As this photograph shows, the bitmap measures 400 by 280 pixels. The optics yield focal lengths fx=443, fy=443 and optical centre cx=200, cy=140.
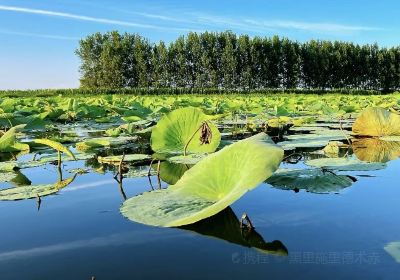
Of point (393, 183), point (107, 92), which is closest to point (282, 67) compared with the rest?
point (107, 92)

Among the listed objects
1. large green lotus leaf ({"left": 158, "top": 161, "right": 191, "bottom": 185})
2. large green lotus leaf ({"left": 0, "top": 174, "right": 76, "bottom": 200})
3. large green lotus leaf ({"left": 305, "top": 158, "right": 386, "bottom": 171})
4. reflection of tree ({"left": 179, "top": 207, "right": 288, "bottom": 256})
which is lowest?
large green lotus leaf ({"left": 158, "top": 161, "right": 191, "bottom": 185})

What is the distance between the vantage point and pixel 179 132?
5.41 feet

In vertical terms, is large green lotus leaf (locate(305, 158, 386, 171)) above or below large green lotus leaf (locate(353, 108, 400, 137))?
below

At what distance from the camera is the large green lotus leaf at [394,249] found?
0.63 metres

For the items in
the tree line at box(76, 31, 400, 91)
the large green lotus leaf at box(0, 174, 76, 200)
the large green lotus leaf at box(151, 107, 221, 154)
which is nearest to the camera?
the large green lotus leaf at box(0, 174, 76, 200)

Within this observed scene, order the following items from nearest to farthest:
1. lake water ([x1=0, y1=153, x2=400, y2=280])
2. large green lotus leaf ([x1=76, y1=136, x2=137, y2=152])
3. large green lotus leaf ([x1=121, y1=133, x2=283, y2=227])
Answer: lake water ([x1=0, y1=153, x2=400, y2=280]), large green lotus leaf ([x1=121, y1=133, x2=283, y2=227]), large green lotus leaf ([x1=76, y1=136, x2=137, y2=152])

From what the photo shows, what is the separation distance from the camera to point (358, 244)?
70 cm

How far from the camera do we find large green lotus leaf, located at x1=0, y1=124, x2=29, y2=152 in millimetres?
1662

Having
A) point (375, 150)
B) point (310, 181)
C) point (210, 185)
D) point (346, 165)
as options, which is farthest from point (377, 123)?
point (210, 185)

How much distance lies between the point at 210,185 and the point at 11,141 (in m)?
1.20

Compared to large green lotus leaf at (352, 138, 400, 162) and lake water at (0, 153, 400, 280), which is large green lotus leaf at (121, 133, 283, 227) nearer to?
lake water at (0, 153, 400, 280)

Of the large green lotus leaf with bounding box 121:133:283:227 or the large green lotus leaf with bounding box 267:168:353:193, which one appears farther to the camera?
the large green lotus leaf with bounding box 267:168:353:193

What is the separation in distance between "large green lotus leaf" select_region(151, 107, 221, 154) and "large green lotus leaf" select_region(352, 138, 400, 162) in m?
0.59

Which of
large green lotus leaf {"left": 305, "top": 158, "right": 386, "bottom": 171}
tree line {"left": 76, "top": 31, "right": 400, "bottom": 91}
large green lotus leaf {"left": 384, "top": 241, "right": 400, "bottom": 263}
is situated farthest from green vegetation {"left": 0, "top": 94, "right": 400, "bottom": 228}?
tree line {"left": 76, "top": 31, "right": 400, "bottom": 91}
